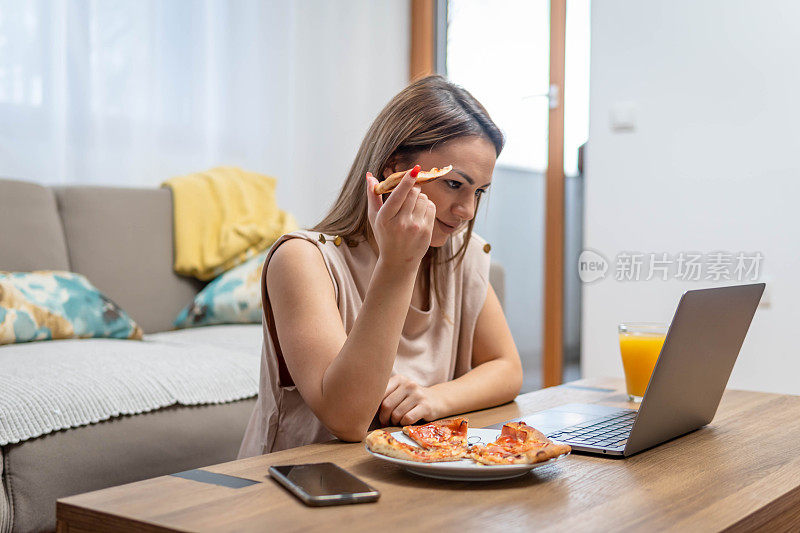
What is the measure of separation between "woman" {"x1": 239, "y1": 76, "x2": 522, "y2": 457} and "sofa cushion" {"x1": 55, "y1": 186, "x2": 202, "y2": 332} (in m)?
1.44

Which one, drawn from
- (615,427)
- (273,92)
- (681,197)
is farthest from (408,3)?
(615,427)

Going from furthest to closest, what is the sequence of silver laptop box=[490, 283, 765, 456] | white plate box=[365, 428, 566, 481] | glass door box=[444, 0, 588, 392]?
glass door box=[444, 0, 588, 392] < silver laptop box=[490, 283, 765, 456] < white plate box=[365, 428, 566, 481]

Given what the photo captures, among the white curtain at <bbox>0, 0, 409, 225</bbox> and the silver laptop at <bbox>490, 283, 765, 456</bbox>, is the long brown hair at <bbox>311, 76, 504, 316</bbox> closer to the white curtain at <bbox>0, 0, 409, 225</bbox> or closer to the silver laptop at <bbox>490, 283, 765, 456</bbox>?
the silver laptop at <bbox>490, 283, 765, 456</bbox>

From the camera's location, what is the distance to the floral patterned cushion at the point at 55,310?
2.04 metres

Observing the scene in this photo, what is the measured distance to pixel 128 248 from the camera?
2.61 metres

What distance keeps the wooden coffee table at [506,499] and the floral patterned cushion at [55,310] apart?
1394 mm

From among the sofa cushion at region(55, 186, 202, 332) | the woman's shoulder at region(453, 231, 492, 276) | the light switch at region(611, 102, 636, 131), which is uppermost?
the light switch at region(611, 102, 636, 131)

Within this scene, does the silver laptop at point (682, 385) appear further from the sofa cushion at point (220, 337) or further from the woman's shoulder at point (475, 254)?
the sofa cushion at point (220, 337)

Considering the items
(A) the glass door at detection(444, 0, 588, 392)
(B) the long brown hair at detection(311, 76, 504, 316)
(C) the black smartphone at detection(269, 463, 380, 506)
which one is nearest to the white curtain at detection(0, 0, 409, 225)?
(A) the glass door at detection(444, 0, 588, 392)

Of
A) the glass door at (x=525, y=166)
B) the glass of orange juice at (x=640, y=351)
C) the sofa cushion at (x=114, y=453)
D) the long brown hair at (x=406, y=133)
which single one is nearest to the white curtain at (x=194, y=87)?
the glass door at (x=525, y=166)

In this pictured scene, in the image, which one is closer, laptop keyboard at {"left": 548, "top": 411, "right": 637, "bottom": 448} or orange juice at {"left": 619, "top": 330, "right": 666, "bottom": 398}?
laptop keyboard at {"left": 548, "top": 411, "right": 637, "bottom": 448}

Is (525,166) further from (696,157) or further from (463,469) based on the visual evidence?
(463,469)

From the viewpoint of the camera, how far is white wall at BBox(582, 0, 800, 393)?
112 inches

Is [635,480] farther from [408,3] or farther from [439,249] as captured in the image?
[408,3]
